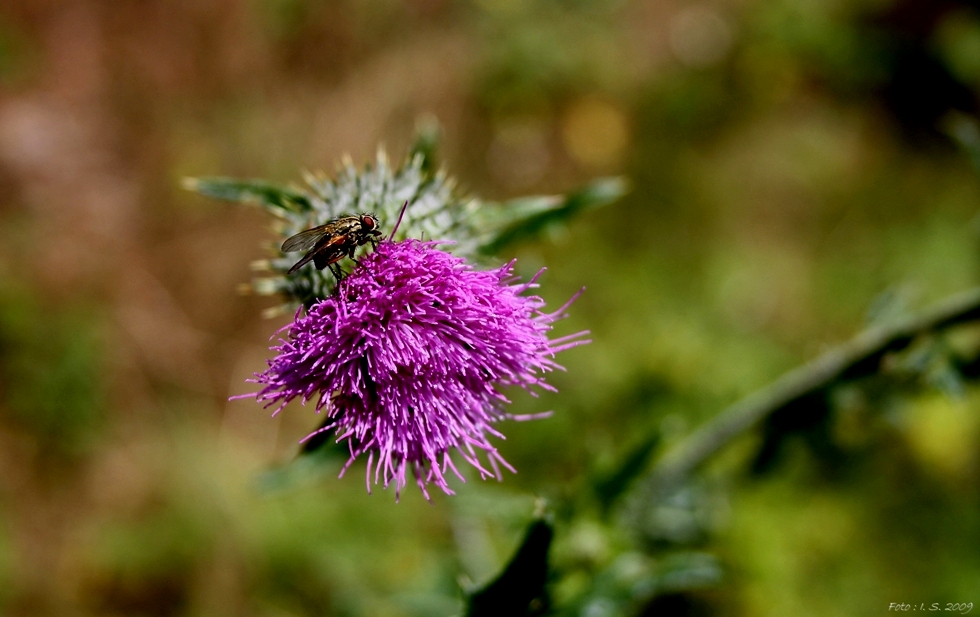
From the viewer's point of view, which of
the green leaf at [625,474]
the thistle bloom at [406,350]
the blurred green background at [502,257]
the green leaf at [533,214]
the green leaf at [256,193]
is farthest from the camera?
the blurred green background at [502,257]

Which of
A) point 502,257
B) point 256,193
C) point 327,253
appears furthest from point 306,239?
point 502,257

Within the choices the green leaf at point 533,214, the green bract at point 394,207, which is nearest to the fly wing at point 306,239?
the green bract at point 394,207

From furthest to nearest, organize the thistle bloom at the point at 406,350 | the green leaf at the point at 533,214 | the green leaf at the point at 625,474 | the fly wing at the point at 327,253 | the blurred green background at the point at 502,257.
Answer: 1. the blurred green background at the point at 502,257
2. the green leaf at the point at 625,474
3. the green leaf at the point at 533,214
4. the fly wing at the point at 327,253
5. the thistle bloom at the point at 406,350

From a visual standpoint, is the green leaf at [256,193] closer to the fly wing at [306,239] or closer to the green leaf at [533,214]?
the fly wing at [306,239]

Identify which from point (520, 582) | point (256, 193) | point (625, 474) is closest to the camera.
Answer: point (520, 582)

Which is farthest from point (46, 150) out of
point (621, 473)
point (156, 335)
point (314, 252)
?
point (621, 473)

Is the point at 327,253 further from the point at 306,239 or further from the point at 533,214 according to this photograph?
the point at 533,214
